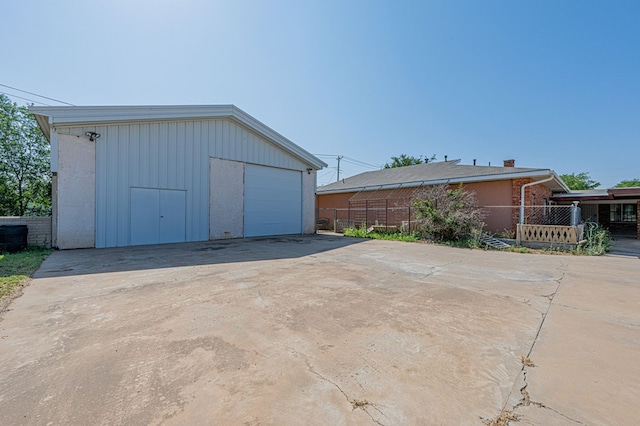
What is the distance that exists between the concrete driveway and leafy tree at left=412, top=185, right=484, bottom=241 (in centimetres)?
630

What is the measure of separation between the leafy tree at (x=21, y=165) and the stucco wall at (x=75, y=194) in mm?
12573

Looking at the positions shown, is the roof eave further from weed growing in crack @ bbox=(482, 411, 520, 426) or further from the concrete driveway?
weed growing in crack @ bbox=(482, 411, 520, 426)

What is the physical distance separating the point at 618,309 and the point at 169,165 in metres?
12.2

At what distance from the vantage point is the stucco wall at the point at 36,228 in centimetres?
820

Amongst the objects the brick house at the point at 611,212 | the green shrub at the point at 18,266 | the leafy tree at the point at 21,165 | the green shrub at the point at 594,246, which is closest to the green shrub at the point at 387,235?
the green shrub at the point at 594,246

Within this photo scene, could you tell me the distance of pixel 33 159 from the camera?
17141mm

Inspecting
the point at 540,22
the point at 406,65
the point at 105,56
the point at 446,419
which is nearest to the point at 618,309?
the point at 446,419

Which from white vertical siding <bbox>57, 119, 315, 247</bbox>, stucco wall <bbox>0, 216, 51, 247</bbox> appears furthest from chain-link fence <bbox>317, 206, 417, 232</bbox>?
stucco wall <bbox>0, 216, 51, 247</bbox>

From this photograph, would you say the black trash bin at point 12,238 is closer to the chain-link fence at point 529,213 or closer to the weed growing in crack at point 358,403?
the weed growing in crack at point 358,403

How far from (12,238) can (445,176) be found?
660 inches

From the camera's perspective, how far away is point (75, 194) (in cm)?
841

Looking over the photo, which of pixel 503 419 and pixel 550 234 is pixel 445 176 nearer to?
pixel 550 234

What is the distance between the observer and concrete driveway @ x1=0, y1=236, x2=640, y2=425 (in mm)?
1696

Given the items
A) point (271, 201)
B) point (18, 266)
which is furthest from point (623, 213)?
point (18, 266)
